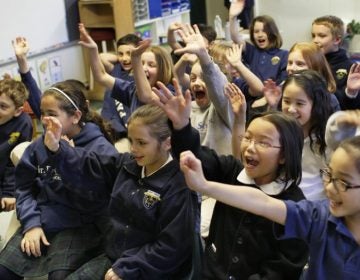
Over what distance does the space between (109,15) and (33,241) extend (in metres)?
3.51

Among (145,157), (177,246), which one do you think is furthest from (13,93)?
(177,246)

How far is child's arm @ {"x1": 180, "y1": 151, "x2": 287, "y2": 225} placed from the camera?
1.08 meters

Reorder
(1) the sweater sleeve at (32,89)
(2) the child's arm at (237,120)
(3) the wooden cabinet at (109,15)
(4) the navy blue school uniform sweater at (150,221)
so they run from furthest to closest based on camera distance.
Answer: (3) the wooden cabinet at (109,15)
(1) the sweater sleeve at (32,89)
(2) the child's arm at (237,120)
(4) the navy blue school uniform sweater at (150,221)

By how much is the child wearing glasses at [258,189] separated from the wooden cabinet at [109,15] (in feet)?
11.3

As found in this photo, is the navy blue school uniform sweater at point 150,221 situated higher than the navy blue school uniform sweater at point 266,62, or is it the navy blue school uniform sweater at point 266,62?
the navy blue school uniform sweater at point 266,62

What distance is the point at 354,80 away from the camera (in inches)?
87.0

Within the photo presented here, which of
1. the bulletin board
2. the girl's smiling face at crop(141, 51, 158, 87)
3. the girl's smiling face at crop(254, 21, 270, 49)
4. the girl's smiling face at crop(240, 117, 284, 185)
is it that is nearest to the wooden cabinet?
the bulletin board

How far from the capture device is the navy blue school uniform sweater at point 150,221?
1477mm

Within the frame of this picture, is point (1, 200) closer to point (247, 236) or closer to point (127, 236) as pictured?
point (127, 236)

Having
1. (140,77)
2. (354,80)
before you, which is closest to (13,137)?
(140,77)

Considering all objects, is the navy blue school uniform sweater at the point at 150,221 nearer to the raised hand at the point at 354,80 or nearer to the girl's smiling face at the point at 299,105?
the girl's smiling face at the point at 299,105

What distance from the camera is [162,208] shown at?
4.92 feet

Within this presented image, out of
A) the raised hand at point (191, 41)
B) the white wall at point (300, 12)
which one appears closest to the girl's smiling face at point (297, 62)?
the raised hand at point (191, 41)

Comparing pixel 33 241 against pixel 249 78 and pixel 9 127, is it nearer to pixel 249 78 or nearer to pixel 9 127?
pixel 9 127
